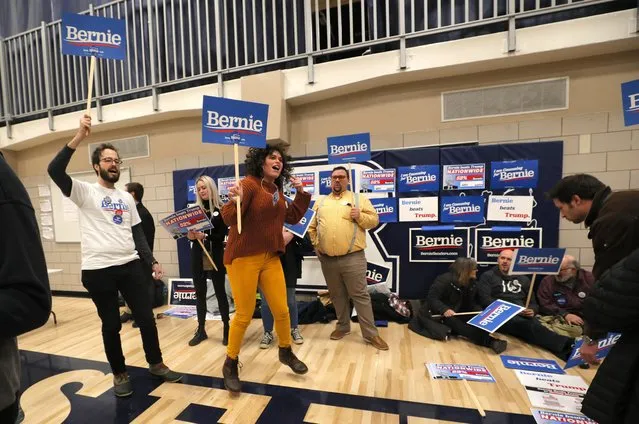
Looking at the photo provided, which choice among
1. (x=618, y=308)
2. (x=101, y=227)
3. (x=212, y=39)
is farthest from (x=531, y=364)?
(x=212, y=39)

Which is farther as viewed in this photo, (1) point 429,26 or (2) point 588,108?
(1) point 429,26

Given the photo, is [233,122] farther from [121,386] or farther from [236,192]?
[121,386]

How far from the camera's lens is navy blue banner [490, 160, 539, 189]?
10.9 ft

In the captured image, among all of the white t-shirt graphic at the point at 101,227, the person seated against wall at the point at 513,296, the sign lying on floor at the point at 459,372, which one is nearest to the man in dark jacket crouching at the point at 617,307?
the sign lying on floor at the point at 459,372

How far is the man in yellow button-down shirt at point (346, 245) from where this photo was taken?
289 cm

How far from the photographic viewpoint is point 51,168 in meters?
1.80

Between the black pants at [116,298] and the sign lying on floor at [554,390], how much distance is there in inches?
102

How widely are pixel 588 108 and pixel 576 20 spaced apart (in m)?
0.84

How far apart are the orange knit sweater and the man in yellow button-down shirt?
2.69 feet

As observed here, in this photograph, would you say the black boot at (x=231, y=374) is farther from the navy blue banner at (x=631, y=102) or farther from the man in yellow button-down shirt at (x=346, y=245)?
the navy blue banner at (x=631, y=102)

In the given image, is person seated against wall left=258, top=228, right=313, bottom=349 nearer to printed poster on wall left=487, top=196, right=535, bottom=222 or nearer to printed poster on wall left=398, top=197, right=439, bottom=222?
printed poster on wall left=398, top=197, right=439, bottom=222

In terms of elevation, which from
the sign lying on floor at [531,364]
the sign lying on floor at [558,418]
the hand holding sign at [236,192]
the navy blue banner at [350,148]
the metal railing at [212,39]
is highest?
the metal railing at [212,39]

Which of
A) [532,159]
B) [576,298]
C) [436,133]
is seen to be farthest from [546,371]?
[436,133]

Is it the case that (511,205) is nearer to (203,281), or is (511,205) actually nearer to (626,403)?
(626,403)
